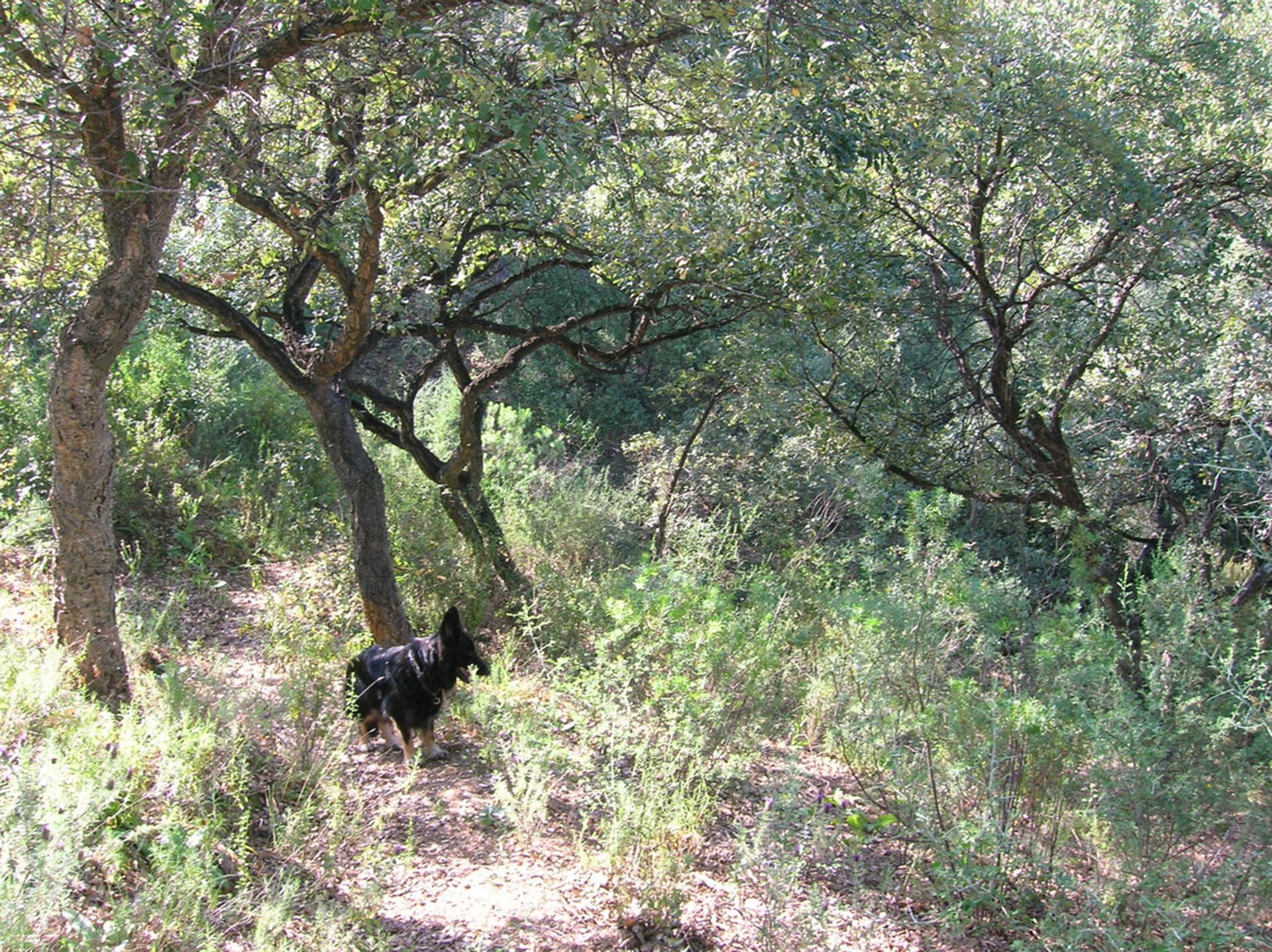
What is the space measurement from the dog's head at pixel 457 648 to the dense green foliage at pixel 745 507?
32 centimetres

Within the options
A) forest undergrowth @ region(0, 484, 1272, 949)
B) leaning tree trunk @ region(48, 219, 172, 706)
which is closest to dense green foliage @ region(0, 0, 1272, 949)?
forest undergrowth @ region(0, 484, 1272, 949)

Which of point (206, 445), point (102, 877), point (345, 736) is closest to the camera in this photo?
point (102, 877)

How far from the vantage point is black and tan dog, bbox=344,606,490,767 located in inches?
201

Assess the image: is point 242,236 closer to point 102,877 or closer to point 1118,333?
point 102,877

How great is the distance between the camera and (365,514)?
6691mm

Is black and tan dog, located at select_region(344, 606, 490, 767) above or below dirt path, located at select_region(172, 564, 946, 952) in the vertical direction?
above

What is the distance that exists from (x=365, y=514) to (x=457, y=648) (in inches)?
77.0

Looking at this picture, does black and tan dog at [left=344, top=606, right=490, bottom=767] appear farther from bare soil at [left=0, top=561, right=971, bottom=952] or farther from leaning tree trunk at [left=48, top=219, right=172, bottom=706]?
leaning tree trunk at [left=48, top=219, right=172, bottom=706]

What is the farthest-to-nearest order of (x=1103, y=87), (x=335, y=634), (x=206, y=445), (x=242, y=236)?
(x=206, y=445) < (x=242, y=236) < (x=335, y=634) < (x=1103, y=87)

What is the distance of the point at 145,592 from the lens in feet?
25.2

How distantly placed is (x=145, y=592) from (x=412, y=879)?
15.3 ft

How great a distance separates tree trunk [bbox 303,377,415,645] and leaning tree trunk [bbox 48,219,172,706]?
1877 millimetres

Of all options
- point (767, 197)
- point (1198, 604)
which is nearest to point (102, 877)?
point (767, 197)

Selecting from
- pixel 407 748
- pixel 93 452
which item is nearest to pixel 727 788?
pixel 407 748
